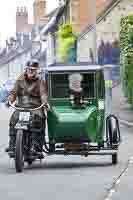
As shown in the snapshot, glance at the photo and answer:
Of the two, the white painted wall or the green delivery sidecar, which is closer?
the green delivery sidecar

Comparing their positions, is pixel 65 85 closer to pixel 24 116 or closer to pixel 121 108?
pixel 24 116

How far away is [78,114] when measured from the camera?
14.3m

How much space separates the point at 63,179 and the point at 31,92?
2006 mm

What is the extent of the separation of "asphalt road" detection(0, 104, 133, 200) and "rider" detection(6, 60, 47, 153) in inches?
36.8

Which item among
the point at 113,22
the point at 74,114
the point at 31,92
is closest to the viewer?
the point at 31,92

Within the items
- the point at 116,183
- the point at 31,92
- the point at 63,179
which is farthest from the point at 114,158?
the point at 116,183

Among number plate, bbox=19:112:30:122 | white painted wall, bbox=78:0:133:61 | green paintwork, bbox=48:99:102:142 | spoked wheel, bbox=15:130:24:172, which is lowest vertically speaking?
spoked wheel, bbox=15:130:24:172

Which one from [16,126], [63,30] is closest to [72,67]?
[16,126]

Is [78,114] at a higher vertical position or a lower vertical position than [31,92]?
lower

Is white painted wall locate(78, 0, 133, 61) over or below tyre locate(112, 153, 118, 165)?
over

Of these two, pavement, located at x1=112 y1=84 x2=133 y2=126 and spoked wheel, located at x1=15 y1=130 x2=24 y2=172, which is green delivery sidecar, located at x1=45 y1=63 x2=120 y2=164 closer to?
spoked wheel, located at x1=15 y1=130 x2=24 y2=172

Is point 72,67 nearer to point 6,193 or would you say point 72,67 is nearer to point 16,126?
point 16,126

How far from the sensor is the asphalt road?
10750mm

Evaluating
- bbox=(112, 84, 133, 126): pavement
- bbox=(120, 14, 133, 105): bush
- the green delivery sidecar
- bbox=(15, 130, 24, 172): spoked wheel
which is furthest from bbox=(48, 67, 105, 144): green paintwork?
bbox=(120, 14, 133, 105): bush
